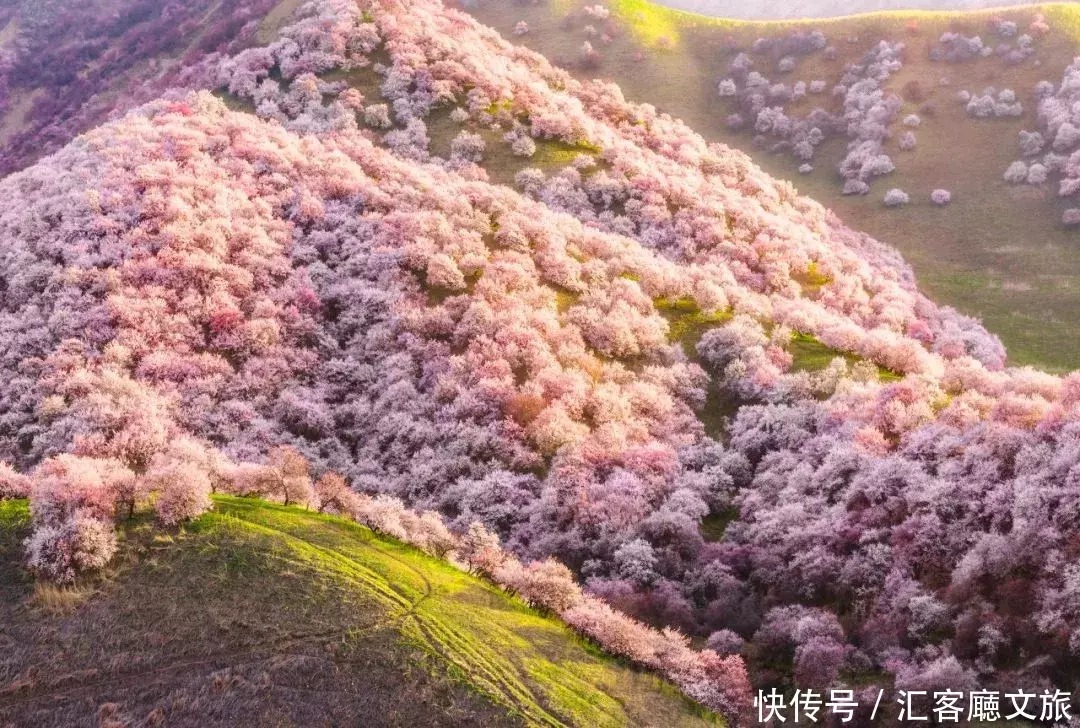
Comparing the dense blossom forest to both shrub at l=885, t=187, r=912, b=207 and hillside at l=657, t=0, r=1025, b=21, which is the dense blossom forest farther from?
hillside at l=657, t=0, r=1025, b=21

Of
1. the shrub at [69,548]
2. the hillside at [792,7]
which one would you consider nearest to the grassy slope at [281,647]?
the shrub at [69,548]

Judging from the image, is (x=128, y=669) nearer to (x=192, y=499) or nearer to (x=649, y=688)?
(x=192, y=499)

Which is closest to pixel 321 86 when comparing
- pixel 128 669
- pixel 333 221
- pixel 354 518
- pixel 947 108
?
pixel 333 221

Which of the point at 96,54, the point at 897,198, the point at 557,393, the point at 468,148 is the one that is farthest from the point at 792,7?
the point at 557,393

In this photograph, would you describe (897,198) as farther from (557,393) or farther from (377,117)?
(557,393)

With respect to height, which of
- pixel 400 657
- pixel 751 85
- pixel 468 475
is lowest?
pixel 468 475

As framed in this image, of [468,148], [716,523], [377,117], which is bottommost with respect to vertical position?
[716,523]

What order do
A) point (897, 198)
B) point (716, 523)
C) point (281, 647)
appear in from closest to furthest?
point (281, 647)
point (716, 523)
point (897, 198)
